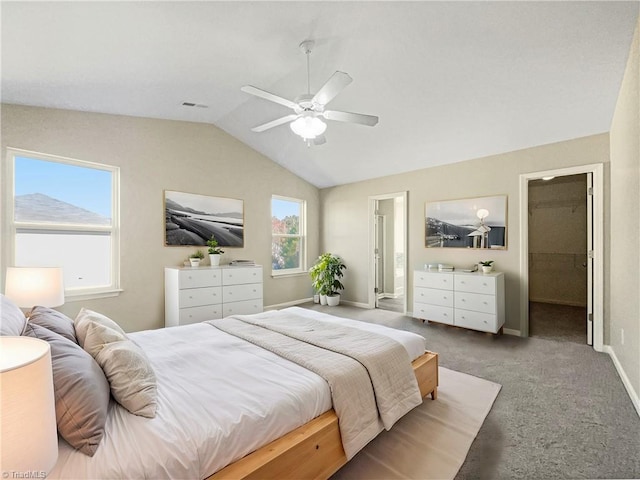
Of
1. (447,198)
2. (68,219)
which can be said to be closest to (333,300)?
(447,198)

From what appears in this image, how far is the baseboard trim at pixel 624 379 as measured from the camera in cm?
222

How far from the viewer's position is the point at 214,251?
177 inches

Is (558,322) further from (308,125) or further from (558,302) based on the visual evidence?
(308,125)

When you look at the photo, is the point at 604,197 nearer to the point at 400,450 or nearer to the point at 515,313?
the point at 515,313

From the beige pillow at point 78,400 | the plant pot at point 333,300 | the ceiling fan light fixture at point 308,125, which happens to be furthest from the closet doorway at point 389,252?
the beige pillow at point 78,400

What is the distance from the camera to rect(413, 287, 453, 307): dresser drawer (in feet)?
13.8

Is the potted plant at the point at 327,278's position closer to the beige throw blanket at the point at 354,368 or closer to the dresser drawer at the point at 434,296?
the dresser drawer at the point at 434,296

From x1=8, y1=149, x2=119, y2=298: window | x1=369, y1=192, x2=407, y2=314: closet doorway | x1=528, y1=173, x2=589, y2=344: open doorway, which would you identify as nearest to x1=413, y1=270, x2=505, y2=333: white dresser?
x1=369, y1=192, x2=407, y2=314: closet doorway

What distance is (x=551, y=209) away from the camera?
20.0 ft

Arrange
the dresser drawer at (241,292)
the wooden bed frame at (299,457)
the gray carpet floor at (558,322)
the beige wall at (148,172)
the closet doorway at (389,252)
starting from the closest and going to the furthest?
the wooden bed frame at (299,457)
the beige wall at (148,172)
the gray carpet floor at (558,322)
the dresser drawer at (241,292)
the closet doorway at (389,252)

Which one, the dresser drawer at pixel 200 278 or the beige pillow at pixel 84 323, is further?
the dresser drawer at pixel 200 278

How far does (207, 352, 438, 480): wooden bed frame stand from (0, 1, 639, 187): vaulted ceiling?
2677 mm

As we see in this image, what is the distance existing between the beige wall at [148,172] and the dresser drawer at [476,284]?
3.15 m

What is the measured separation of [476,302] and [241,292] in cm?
322
